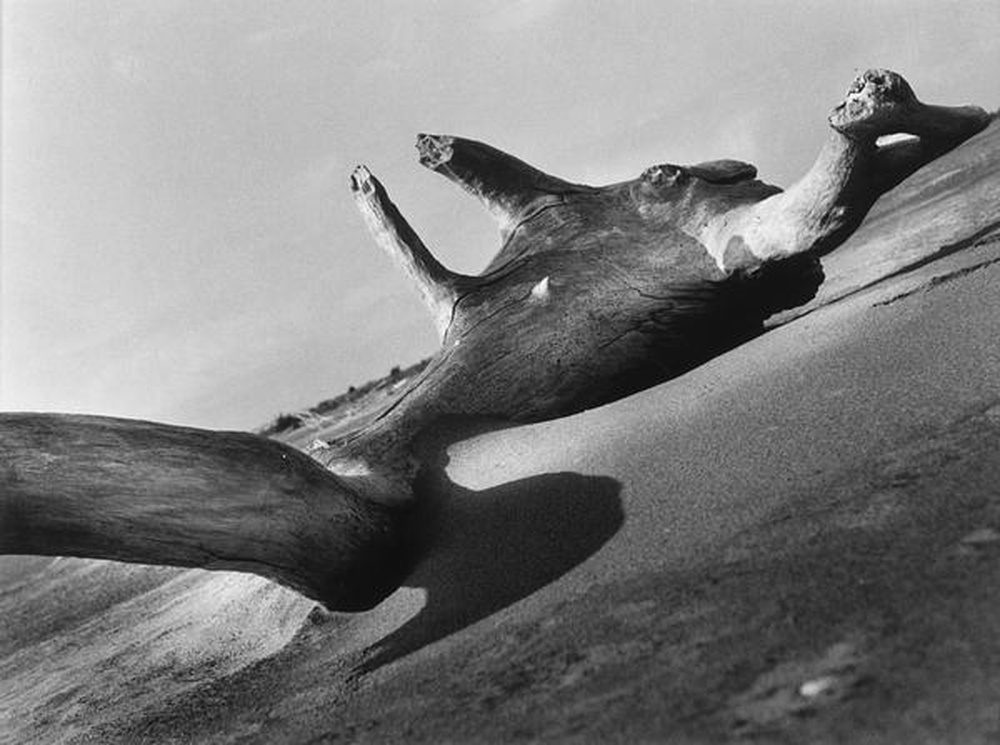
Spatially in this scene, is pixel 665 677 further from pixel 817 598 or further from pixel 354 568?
pixel 354 568

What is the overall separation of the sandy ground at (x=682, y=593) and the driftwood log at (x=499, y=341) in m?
0.26

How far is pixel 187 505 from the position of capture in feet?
9.19

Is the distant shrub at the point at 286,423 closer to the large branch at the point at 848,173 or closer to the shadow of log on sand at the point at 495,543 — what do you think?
the large branch at the point at 848,173

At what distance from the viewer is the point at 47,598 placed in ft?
19.2

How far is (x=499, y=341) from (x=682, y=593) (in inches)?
89.8

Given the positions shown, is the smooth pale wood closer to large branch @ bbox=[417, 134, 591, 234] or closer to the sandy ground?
large branch @ bbox=[417, 134, 591, 234]

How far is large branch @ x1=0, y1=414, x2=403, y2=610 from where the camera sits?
268 cm

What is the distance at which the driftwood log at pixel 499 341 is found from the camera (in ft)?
9.08

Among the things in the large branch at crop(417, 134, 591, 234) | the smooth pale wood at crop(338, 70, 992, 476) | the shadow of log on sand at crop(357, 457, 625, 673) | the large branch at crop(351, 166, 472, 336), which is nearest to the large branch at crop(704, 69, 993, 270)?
the smooth pale wood at crop(338, 70, 992, 476)

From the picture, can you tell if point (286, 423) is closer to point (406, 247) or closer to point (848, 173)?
point (406, 247)

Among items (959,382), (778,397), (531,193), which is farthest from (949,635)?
(531,193)

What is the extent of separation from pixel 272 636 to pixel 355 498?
51 cm

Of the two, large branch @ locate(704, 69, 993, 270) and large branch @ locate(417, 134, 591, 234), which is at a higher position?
large branch @ locate(417, 134, 591, 234)

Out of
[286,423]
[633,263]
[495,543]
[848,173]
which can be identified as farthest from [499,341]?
[286,423]
